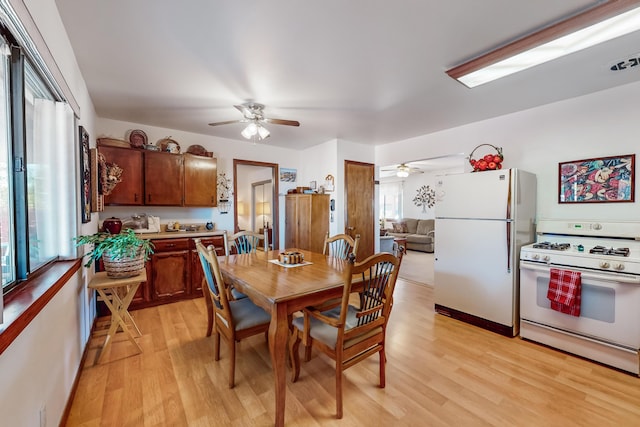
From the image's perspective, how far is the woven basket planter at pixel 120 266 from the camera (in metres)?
2.29

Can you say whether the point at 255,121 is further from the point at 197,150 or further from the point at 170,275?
the point at 170,275

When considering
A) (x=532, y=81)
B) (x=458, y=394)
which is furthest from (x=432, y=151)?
(x=458, y=394)

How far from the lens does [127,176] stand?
135 inches

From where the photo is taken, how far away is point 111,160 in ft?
10.9

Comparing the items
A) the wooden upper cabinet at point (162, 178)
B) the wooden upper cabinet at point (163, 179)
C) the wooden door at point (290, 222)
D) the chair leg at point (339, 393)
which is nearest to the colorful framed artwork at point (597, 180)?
the chair leg at point (339, 393)

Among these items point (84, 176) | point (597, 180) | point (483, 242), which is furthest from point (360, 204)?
point (84, 176)

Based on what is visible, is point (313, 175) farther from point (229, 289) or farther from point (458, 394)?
point (458, 394)

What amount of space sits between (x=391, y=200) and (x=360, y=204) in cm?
484

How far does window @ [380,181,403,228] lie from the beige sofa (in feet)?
1.88

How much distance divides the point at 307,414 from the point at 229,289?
1171mm

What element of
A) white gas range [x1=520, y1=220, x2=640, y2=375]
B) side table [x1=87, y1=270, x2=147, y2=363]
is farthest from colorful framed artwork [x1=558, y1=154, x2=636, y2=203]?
side table [x1=87, y1=270, x2=147, y2=363]

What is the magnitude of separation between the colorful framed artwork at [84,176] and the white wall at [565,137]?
4246 millimetres

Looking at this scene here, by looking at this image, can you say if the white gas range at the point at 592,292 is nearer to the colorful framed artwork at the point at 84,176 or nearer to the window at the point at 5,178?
the window at the point at 5,178

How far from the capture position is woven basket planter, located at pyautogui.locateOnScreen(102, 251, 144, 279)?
229 cm
